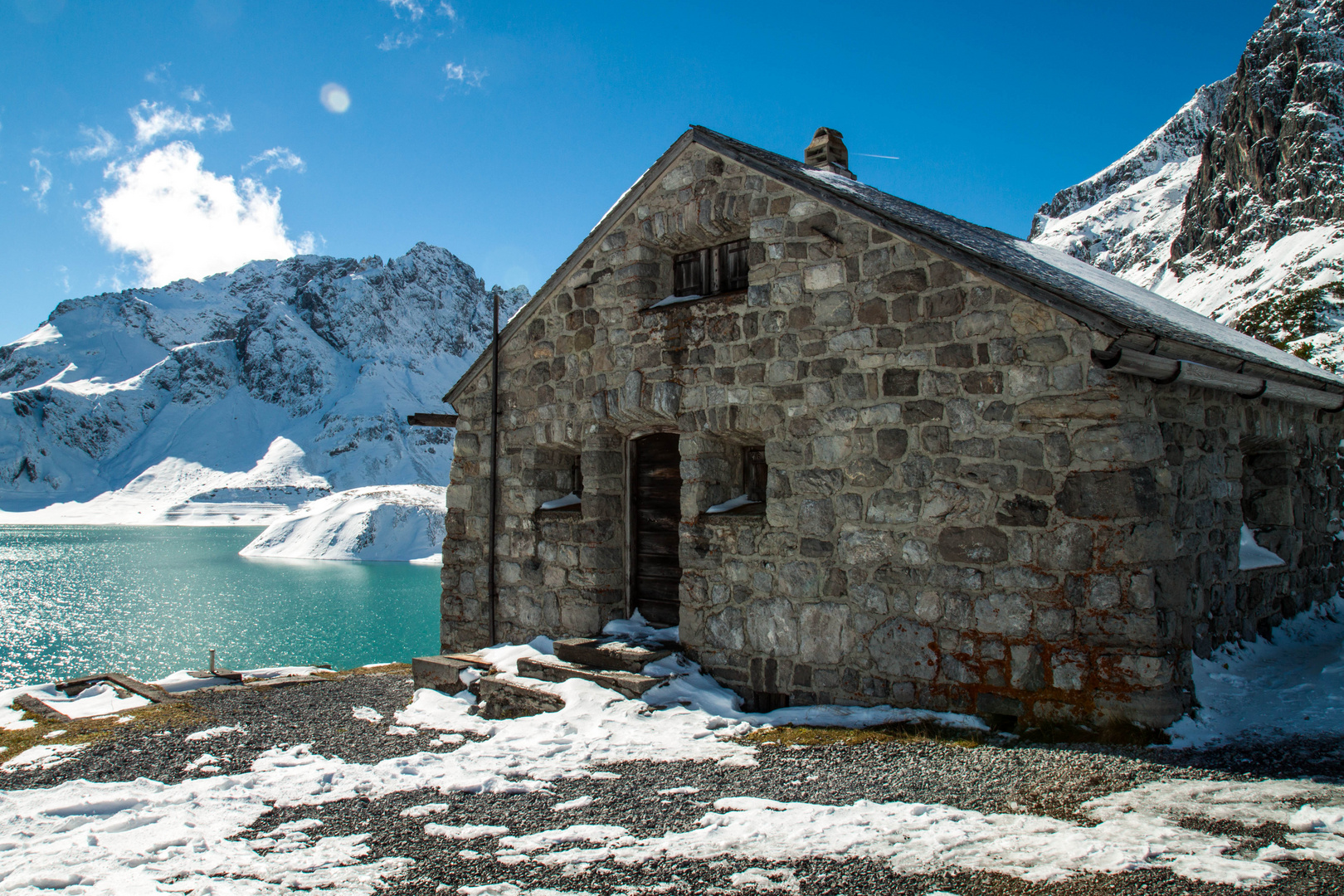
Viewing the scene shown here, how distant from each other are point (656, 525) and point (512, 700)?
2.28 metres

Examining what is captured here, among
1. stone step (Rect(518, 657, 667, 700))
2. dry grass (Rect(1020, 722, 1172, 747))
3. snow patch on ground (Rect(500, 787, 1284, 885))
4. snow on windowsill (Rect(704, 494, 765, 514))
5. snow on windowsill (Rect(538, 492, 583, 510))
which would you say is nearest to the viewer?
snow patch on ground (Rect(500, 787, 1284, 885))

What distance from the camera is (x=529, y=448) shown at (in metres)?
9.10

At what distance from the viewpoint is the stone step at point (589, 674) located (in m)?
6.69

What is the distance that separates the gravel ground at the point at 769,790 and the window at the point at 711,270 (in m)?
4.29

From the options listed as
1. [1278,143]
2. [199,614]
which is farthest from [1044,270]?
[1278,143]

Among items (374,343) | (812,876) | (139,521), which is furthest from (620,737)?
(374,343)

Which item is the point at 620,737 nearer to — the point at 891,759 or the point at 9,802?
the point at 891,759

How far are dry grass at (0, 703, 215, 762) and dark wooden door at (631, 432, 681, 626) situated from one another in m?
3.99

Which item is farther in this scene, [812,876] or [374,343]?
[374,343]

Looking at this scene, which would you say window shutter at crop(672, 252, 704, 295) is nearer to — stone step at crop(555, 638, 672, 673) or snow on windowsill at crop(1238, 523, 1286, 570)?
stone step at crop(555, 638, 672, 673)

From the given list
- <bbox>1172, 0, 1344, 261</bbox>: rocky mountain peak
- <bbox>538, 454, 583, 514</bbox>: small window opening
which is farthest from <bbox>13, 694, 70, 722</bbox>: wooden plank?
<bbox>1172, 0, 1344, 261</bbox>: rocky mountain peak

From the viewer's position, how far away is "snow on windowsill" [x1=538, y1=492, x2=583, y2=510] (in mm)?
8938

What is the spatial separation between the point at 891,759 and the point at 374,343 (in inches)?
8168

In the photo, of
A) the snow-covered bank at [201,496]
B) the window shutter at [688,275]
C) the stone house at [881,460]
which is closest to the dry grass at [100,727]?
the stone house at [881,460]
